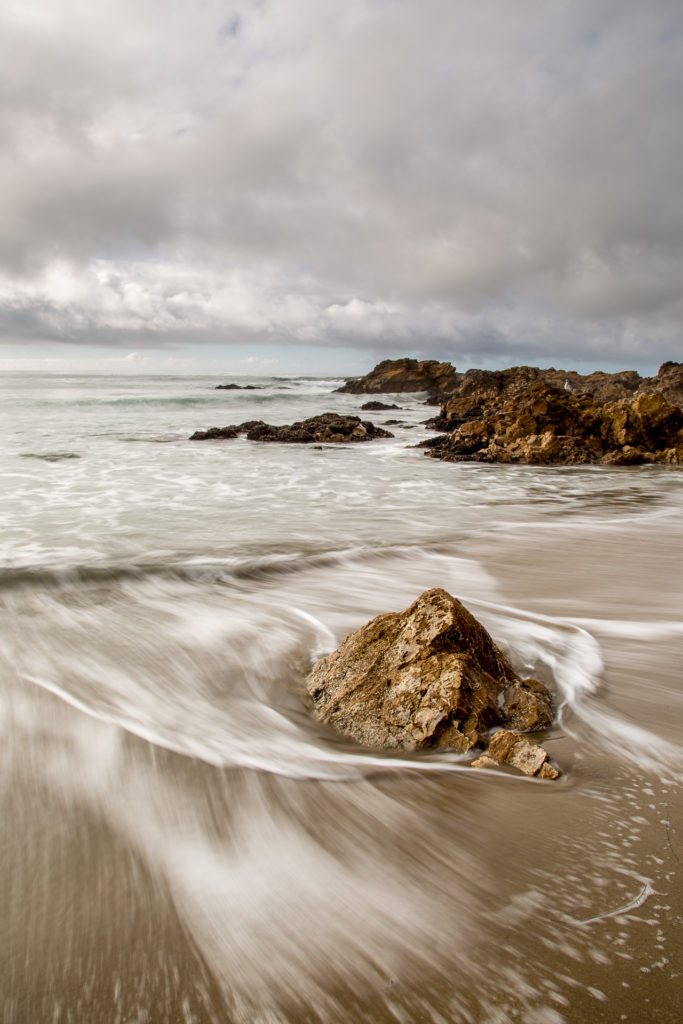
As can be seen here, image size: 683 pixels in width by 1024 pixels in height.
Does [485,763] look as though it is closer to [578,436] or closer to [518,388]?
[578,436]

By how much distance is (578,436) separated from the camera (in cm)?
1486

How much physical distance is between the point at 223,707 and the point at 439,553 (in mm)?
3728

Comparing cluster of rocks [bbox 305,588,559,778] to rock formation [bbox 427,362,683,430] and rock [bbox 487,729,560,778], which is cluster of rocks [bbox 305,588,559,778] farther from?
rock formation [bbox 427,362,683,430]

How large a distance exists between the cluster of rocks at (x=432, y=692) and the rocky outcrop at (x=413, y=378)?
46.8m

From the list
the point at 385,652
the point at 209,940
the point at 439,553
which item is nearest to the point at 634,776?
the point at 385,652

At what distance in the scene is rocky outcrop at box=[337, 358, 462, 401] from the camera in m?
48.5

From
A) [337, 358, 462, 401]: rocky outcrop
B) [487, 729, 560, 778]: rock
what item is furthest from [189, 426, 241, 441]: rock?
[337, 358, 462, 401]: rocky outcrop

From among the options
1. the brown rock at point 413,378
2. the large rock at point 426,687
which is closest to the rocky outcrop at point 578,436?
the large rock at point 426,687

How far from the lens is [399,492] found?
10188mm

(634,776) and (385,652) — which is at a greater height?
(385,652)

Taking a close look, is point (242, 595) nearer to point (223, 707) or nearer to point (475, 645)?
point (223, 707)

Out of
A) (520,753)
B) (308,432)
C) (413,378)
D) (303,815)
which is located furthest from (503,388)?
(303,815)

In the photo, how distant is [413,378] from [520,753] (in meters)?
48.6

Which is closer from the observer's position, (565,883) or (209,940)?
(209,940)
